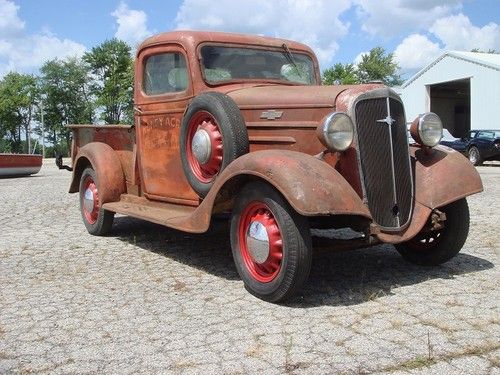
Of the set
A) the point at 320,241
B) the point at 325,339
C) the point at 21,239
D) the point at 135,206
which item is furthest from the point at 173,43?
the point at 325,339

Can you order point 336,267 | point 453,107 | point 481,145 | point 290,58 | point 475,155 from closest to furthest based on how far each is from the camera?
point 336,267, point 290,58, point 481,145, point 475,155, point 453,107

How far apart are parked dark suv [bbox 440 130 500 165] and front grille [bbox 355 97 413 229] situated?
16.7 meters

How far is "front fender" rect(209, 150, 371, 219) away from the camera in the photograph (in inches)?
133

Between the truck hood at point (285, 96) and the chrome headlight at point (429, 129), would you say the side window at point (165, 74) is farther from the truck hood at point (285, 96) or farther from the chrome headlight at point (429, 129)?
the chrome headlight at point (429, 129)

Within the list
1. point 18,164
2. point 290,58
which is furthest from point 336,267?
point 18,164

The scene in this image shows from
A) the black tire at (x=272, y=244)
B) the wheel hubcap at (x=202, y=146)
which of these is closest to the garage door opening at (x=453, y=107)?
the wheel hubcap at (x=202, y=146)

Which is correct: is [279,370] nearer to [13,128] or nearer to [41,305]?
[41,305]

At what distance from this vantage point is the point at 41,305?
12.1 ft

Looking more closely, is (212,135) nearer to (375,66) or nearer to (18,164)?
(18,164)

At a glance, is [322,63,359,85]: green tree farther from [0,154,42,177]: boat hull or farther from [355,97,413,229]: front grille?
[355,97,413,229]: front grille

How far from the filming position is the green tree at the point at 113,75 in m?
52.2

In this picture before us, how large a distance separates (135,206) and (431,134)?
2826 mm

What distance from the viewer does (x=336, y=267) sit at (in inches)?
181

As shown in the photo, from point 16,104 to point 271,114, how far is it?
54.5 metres
